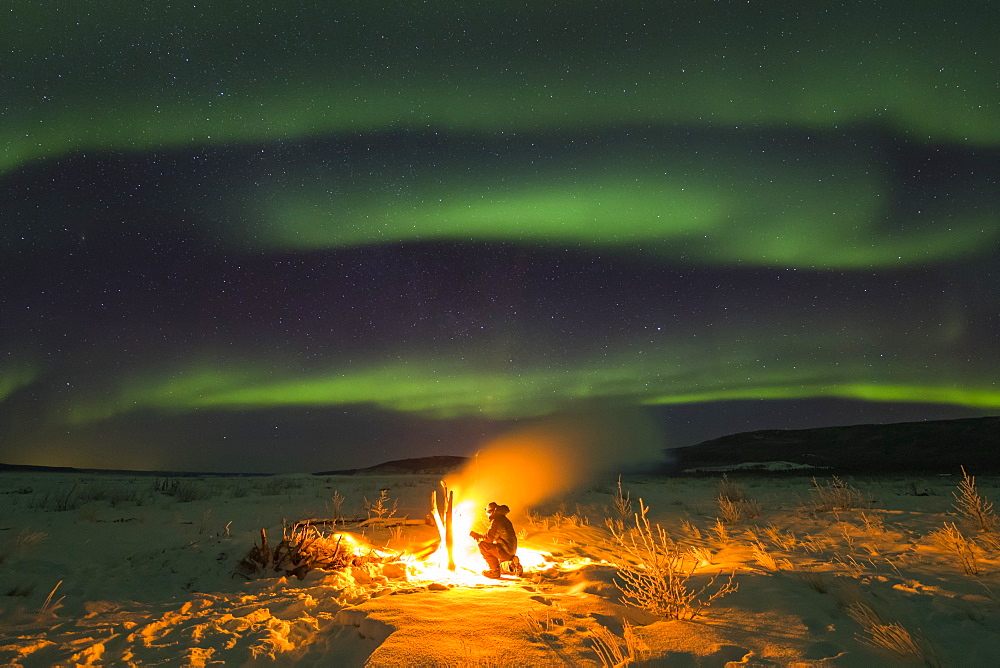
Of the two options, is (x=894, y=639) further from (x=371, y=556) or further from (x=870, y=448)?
(x=870, y=448)

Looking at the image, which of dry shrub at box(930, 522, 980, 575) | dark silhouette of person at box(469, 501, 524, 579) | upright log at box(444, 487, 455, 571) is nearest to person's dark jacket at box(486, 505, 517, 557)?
dark silhouette of person at box(469, 501, 524, 579)

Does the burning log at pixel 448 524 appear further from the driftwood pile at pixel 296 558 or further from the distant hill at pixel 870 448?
the distant hill at pixel 870 448

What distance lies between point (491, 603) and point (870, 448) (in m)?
70.5

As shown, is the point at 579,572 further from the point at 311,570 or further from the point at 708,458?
the point at 708,458

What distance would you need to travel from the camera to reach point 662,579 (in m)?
5.16

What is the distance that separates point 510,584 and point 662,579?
2518 millimetres

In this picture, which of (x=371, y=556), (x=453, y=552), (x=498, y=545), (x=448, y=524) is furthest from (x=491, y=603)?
(x=371, y=556)

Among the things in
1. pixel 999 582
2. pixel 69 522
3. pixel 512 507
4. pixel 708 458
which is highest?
pixel 69 522

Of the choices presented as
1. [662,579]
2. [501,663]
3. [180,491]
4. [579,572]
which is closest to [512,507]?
[579,572]

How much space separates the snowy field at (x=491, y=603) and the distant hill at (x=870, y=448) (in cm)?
3772

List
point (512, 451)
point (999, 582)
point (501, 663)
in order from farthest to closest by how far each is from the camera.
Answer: point (512, 451) < point (999, 582) < point (501, 663)

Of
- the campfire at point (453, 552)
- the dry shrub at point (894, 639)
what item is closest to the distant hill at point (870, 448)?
the campfire at point (453, 552)

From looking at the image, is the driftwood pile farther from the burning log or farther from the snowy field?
the burning log

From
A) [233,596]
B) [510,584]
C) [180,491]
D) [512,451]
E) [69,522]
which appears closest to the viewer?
[233,596]
